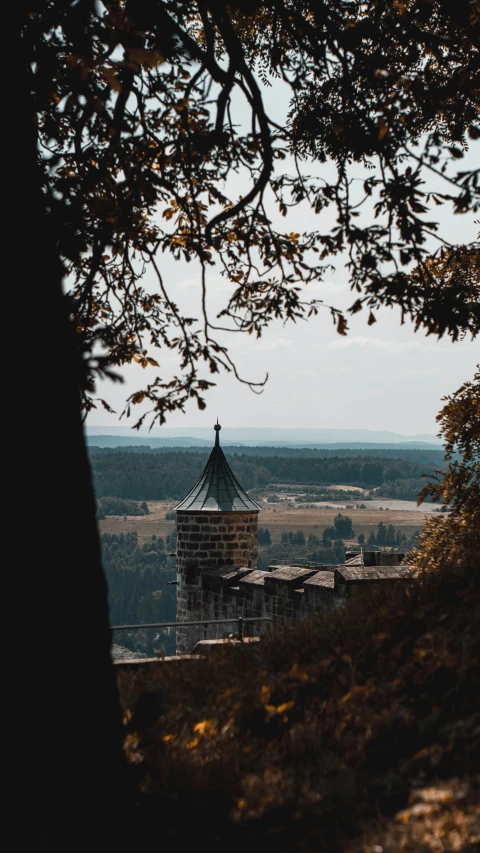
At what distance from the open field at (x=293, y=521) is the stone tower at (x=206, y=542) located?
103260mm

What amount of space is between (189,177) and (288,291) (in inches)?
56.9

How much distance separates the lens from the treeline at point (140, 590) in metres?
69.3

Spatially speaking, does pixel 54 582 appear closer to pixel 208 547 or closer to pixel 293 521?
pixel 208 547

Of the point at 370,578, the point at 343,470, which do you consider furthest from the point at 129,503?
the point at 370,578

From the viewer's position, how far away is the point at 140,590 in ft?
261

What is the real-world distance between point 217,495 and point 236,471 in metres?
116

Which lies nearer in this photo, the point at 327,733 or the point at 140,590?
the point at 327,733

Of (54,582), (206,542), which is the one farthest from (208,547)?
(54,582)

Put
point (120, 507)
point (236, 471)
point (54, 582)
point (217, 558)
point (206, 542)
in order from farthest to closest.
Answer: point (120, 507)
point (236, 471)
point (206, 542)
point (217, 558)
point (54, 582)

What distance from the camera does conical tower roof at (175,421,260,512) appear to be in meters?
17.5

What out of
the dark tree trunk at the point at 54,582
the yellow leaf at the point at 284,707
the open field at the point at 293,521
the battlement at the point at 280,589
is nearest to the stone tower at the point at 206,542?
the battlement at the point at 280,589

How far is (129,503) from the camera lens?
15512 cm

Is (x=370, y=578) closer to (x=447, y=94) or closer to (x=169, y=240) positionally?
(x=169, y=240)

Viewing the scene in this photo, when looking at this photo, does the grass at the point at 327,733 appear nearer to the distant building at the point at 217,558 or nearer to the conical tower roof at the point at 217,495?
the distant building at the point at 217,558
